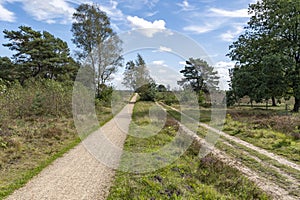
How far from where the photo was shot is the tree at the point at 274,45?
1928 cm

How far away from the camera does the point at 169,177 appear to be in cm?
570

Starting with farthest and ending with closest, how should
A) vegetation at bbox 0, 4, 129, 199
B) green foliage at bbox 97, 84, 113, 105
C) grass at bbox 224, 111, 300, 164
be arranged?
1. green foliage at bbox 97, 84, 113, 105
2. grass at bbox 224, 111, 300, 164
3. vegetation at bbox 0, 4, 129, 199

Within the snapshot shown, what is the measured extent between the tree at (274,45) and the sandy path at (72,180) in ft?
56.3

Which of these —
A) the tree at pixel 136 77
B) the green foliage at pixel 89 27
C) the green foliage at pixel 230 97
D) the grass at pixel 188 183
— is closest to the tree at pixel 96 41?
the green foliage at pixel 89 27

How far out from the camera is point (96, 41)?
2620cm

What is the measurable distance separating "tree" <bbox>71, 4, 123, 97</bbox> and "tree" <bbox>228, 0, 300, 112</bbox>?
14049 mm

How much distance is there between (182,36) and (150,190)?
23.8 feet

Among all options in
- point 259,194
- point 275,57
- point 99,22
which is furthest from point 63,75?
point 259,194

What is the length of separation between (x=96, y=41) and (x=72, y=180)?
74.9 ft

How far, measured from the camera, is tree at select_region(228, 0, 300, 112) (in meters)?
19.3

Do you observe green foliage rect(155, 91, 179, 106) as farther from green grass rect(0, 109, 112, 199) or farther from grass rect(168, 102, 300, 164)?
green grass rect(0, 109, 112, 199)

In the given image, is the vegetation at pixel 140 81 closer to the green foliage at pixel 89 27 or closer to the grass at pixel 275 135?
the green foliage at pixel 89 27

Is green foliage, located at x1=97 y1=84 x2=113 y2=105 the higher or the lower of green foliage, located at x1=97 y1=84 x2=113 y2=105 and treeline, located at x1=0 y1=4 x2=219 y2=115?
the lower

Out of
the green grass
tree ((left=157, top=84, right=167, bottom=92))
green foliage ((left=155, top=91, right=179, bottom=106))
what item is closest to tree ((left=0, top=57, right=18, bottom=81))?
the green grass
